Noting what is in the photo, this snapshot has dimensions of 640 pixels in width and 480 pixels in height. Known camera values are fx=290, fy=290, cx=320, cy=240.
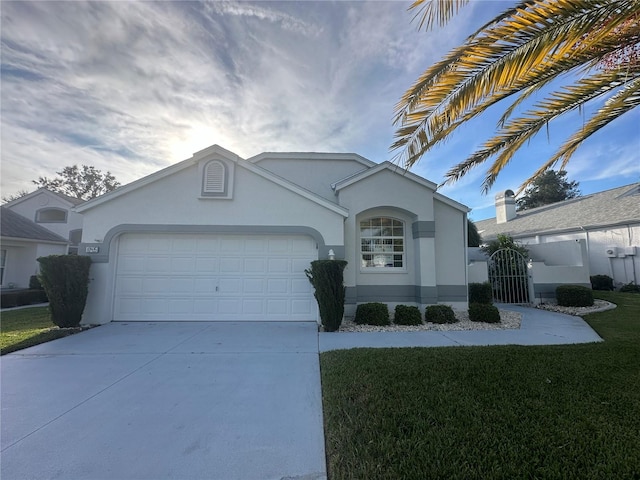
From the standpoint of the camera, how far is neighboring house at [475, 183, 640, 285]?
14984mm

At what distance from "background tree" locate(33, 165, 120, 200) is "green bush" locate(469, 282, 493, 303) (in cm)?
4148

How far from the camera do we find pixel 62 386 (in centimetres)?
444

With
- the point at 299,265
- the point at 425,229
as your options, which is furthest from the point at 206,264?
the point at 425,229

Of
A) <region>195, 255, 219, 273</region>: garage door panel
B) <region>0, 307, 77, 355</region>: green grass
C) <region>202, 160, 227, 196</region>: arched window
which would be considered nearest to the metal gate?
<region>195, 255, 219, 273</region>: garage door panel

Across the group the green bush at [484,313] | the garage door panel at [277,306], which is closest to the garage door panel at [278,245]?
the garage door panel at [277,306]

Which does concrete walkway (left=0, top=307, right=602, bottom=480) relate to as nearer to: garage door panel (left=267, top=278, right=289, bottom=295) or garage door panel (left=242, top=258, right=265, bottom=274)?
garage door panel (left=267, top=278, right=289, bottom=295)

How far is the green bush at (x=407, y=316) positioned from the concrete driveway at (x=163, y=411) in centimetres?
332

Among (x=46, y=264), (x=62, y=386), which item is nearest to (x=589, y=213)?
(x=62, y=386)

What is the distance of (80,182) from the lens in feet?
117

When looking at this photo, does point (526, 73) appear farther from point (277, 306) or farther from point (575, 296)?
point (575, 296)

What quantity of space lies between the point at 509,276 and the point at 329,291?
8.89 m

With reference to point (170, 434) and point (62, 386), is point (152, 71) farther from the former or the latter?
point (170, 434)

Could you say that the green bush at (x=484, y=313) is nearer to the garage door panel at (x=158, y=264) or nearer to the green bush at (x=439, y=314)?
the green bush at (x=439, y=314)

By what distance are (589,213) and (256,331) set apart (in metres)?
21.1
